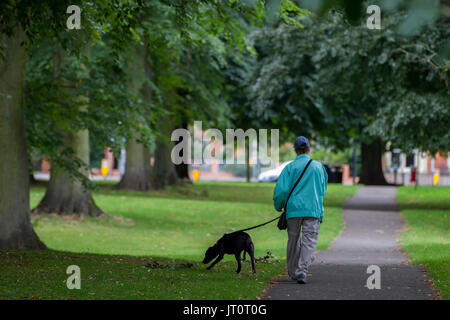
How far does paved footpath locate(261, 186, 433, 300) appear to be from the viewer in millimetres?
8352

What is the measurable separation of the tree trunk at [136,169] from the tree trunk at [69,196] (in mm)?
9891

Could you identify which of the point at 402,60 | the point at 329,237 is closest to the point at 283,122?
the point at 402,60

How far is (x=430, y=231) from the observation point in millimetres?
19766

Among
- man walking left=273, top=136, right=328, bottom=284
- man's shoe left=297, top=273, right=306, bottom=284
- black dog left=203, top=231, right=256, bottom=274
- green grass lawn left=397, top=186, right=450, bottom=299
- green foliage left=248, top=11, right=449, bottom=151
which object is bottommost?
green grass lawn left=397, top=186, right=450, bottom=299

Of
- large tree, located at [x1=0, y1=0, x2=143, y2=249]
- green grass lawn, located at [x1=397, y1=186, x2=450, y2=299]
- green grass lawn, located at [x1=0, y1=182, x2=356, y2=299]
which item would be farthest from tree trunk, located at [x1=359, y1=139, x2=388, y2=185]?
large tree, located at [x1=0, y1=0, x2=143, y2=249]

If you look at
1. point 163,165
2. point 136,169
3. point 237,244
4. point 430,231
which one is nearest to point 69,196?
point 430,231

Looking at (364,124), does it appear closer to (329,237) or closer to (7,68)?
(329,237)

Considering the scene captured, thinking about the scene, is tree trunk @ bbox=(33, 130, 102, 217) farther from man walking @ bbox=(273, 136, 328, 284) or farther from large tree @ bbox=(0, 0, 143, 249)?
man walking @ bbox=(273, 136, 328, 284)

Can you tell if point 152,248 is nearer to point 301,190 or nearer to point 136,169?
point 301,190

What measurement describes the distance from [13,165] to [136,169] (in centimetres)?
1997

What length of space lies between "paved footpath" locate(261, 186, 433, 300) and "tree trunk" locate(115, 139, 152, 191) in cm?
1183

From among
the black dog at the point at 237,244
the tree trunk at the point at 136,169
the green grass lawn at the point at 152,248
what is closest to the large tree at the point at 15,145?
the green grass lawn at the point at 152,248

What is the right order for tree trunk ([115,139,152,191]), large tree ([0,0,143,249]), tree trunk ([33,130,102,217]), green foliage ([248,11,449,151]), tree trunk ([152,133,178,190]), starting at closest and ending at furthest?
large tree ([0,0,143,249])
green foliage ([248,11,449,151])
tree trunk ([33,130,102,217])
tree trunk ([115,139,152,191])
tree trunk ([152,133,178,190])

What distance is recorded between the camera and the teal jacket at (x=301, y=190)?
9.08 meters
